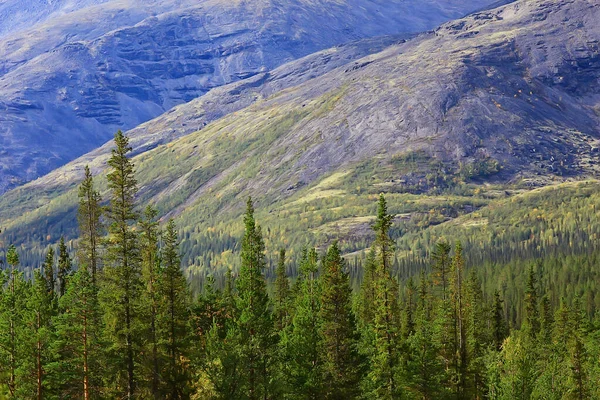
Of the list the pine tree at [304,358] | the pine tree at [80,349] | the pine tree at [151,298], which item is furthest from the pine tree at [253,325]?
the pine tree at [80,349]

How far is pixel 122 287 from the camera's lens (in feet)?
200

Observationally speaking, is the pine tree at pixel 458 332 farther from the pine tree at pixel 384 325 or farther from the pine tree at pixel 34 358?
the pine tree at pixel 34 358

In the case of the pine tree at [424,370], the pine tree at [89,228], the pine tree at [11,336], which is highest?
the pine tree at [89,228]

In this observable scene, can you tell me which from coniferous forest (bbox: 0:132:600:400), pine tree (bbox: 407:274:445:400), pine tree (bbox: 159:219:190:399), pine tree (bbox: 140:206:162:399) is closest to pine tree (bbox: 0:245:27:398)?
coniferous forest (bbox: 0:132:600:400)

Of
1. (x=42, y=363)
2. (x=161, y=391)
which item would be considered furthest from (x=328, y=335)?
(x=42, y=363)

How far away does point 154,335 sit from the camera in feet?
207

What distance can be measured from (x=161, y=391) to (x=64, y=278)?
3455 centimetres

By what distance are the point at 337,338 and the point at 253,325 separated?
8063mm

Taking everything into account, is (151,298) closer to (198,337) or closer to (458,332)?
(198,337)

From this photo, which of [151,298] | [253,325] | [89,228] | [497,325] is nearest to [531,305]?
[497,325]

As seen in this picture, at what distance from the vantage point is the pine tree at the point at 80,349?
202ft

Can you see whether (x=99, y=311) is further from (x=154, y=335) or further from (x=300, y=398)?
(x=300, y=398)

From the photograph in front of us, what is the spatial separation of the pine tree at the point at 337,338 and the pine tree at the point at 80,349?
19.5 metres

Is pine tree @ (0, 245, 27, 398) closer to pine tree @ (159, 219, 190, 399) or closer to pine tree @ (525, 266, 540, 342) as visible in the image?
pine tree @ (159, 219, 190, 399)
